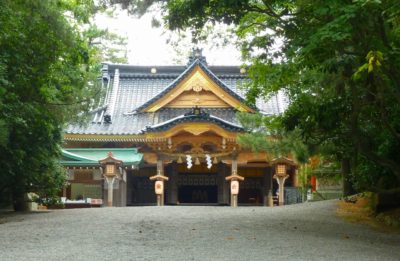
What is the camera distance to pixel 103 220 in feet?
35.7

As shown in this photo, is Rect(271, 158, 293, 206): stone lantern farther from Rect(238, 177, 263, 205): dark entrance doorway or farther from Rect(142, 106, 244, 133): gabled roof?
Rect(238, 177, 263, 205): dark entrance doorway

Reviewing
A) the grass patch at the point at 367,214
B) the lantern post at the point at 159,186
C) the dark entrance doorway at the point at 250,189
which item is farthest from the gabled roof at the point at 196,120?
the grass patch at the point at 367,214

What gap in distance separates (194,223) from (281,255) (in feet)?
12.0

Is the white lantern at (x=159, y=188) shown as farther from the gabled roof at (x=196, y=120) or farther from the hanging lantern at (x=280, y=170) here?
the hanging lantern at (x=280, y=170)

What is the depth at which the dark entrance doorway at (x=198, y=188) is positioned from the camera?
80.3 feet

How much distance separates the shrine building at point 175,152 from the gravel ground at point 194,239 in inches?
372

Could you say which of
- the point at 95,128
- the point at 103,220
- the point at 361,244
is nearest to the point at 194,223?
the point at 103,220

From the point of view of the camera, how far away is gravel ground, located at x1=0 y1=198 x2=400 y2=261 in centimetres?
684

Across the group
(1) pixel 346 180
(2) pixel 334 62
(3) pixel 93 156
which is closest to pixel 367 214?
(1) pixel 346 180

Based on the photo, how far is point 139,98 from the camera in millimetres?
26562

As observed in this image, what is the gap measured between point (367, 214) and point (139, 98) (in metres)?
15.8

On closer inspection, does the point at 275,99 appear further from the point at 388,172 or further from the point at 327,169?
the point at 388,172

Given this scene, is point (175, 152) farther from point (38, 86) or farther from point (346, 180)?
point (38, 86)

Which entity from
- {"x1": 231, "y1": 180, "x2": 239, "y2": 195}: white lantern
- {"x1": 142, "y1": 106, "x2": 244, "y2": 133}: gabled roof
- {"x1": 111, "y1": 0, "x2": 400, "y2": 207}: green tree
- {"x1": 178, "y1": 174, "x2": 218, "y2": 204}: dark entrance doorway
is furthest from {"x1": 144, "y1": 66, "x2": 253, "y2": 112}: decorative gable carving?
{"x1": 111, "y1": 0, "x2": 400, "y2": 207}: green tree
